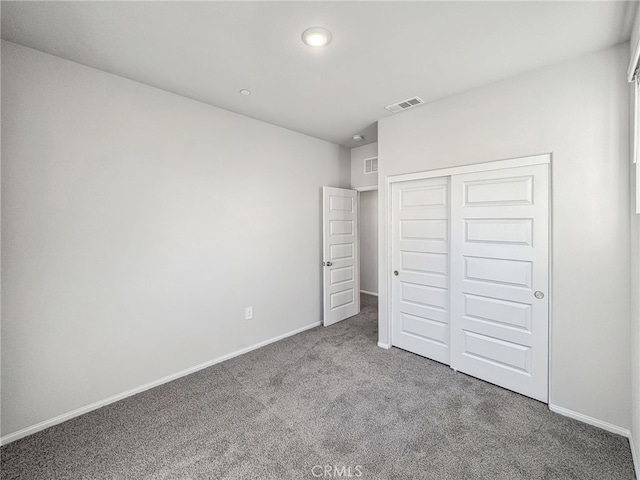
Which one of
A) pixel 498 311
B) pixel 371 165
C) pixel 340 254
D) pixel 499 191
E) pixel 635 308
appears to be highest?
pixel 371 165

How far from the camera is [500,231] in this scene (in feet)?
8.11

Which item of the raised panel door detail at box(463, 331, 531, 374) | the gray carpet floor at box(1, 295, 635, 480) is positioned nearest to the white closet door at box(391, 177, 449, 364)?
the raised panel door detail at box(463, 331, 531, 374)

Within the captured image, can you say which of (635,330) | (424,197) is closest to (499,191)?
(424,197)

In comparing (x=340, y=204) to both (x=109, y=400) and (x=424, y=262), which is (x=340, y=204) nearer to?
(x=424, y=262)

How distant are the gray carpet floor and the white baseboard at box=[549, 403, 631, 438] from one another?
0.16 ft

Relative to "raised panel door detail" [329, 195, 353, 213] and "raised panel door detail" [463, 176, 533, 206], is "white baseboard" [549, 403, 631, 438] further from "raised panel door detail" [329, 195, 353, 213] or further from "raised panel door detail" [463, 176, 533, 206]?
"raised panel door detail" [329, 195, 353, 213]

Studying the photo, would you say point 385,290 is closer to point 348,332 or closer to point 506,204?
point 348,332

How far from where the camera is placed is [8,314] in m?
1.92

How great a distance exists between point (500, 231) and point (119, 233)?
331 centimetres

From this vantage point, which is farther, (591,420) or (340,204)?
(340,204)

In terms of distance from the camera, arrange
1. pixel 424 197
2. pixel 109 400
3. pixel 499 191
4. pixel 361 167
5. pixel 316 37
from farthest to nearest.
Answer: pixel 361 167
pixel 424 197
pixel 499 191
pixel 109 400
pixel 316 37

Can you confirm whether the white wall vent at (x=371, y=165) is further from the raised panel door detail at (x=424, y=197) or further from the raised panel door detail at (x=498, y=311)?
the raised panel door detail at (x=498, y=311)

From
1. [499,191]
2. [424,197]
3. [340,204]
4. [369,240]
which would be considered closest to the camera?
[499,191]

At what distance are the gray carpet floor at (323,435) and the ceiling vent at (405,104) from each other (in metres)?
2.72
